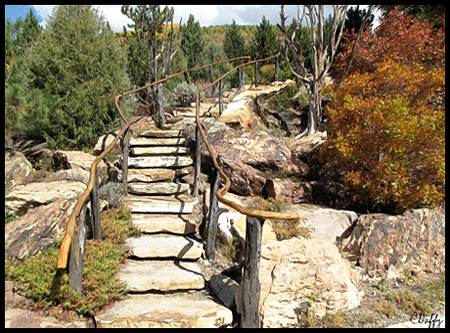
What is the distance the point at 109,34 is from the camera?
7.57 meters

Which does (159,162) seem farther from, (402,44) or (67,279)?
(402,44)

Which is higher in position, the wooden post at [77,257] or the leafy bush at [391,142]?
the leafy bush at [391,142]

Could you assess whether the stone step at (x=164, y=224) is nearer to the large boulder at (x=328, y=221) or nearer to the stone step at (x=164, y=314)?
the stone step at (x=164, y=314)

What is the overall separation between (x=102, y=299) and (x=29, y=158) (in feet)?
16.0

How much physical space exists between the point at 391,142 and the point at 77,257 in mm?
4389

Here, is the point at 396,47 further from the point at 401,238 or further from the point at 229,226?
the point at 229,226

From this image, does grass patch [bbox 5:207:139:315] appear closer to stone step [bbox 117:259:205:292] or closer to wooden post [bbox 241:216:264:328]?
stone step [bbox 117:259:205:292]

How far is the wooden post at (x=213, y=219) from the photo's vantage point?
3.84 m

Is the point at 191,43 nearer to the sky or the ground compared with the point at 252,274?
nearer to the sky

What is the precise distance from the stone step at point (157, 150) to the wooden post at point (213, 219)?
236 centimetres

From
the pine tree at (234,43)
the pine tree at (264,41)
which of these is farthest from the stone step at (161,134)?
the pine tree at (234,43)

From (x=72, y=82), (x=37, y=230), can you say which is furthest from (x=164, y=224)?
(x=72, y=82)

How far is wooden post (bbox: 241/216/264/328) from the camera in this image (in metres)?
2.56

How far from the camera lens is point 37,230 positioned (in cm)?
363
